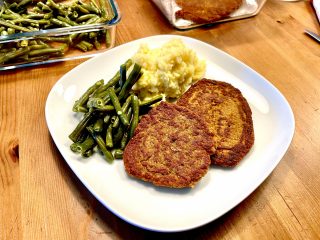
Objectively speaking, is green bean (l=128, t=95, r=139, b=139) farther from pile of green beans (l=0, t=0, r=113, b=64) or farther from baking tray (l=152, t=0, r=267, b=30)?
baking tray (l=152, t=0, r=267, b=30)

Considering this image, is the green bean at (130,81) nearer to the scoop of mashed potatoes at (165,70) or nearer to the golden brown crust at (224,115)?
the scoop of mashed potatoes at (165,70)

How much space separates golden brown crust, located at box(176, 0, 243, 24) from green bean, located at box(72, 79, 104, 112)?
1023mm

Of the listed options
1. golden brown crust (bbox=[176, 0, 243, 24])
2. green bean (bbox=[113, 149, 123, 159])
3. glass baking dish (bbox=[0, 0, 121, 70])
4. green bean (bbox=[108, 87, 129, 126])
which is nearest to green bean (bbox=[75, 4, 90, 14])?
glass baking dish (bbox=[0, 0, 121, 70])

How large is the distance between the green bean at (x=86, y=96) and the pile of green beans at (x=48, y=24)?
51 centimetres

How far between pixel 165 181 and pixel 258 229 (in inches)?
17.6

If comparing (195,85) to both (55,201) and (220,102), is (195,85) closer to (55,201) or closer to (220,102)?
(220,102)

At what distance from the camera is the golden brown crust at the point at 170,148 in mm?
1453

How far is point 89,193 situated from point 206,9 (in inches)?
65.1

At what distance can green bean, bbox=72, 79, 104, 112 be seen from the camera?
172 cm

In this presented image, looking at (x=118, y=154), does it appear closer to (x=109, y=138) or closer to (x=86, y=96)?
(x=109, y=138)

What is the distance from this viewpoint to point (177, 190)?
147cm

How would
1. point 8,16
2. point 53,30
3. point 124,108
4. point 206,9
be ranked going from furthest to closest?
point 206,9 < point 8,16 < point 53,30 < point 124,108

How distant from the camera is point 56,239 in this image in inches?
54.2

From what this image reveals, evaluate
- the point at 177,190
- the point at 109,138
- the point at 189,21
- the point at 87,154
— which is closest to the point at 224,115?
the point at 177,190
